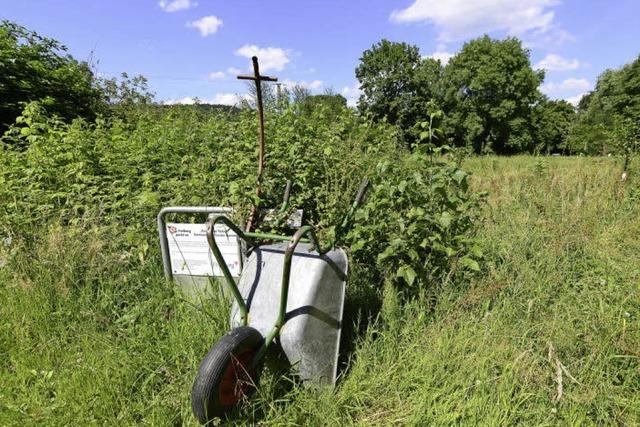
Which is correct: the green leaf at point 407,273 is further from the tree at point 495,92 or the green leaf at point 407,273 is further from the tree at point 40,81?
the tree at point 495,92

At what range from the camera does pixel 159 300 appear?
9.82 ft

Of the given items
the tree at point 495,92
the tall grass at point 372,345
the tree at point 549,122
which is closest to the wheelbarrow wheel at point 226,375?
the tall grass at point 372,345

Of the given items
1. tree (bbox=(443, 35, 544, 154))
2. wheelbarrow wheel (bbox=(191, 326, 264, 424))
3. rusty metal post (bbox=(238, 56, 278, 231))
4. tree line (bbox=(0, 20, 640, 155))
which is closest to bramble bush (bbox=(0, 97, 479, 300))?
rusty metal post (bbox=(238, 56, 278, 231))

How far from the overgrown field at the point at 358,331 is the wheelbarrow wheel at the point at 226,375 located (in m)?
0.13

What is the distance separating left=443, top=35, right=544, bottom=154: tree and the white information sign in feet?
146

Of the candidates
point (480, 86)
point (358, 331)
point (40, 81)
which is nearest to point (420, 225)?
point (358, 331)

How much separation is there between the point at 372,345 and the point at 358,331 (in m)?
0.16

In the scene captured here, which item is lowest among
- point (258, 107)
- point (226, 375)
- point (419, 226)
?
point (226, 375)

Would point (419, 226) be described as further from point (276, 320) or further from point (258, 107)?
point (258, 107)

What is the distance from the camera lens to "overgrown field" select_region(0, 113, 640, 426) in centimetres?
209

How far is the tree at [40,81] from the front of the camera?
6.62 metres

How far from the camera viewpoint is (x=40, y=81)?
715 centimetres

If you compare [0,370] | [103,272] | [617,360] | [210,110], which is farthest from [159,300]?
[210,110]

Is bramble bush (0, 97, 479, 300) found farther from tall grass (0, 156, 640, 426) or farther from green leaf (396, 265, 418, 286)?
tall grass (0, 156, 640, 426)
